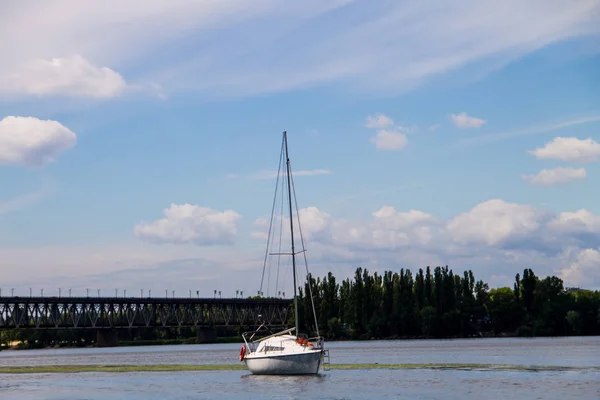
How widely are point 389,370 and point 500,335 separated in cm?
12845

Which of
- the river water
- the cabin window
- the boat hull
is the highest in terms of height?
the cabin window

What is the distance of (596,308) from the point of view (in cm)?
19062

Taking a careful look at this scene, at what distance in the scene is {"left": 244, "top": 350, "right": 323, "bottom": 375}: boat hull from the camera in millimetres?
69250

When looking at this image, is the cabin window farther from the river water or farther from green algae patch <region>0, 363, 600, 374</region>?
green algae patch <region>0, 363, 600, 374</region>

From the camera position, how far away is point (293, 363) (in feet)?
228

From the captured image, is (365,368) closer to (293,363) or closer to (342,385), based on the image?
(293,363)

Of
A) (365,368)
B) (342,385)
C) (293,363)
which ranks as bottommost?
(342,385)

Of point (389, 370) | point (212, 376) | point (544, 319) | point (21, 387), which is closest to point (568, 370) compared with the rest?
point (389, 370)

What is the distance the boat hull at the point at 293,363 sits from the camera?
6925 cm

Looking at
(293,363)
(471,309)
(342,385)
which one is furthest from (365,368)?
(471,309)

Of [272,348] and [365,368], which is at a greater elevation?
[272,348]

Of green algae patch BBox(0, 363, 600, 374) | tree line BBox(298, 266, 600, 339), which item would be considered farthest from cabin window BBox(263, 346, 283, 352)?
tree line BBox(298, 266, 600, 339)

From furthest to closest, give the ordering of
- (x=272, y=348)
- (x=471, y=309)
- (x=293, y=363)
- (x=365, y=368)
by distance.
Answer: (x=471, y=309), (x=365, y=368), (x=272, y=348), (x=293, y=363)

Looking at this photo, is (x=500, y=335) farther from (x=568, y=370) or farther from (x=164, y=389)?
(x=164, y=389)
